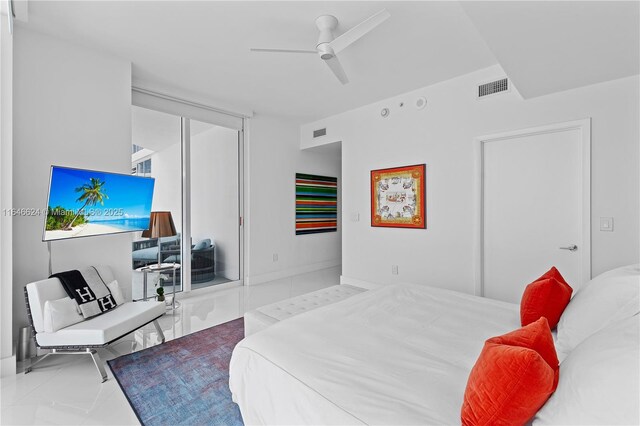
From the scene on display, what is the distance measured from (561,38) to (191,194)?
14.1 feet

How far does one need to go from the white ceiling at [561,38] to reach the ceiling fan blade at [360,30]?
72cm

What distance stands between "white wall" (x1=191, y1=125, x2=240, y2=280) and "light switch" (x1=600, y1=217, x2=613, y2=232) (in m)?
4.53

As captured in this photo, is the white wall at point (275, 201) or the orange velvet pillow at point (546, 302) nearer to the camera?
the orange velvet pillow at point (546, 302)

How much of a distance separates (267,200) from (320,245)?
1617 millimetres

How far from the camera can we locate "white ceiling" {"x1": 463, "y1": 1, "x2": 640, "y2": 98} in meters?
1.68

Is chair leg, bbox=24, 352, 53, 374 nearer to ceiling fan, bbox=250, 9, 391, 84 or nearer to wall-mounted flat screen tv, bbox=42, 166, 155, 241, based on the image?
wall-mounted flat screen tv, bbox=42, 166, 155, 241

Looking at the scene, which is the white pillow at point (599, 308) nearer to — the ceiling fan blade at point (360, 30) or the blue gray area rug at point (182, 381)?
the blue gray area rug at point (182, 381)

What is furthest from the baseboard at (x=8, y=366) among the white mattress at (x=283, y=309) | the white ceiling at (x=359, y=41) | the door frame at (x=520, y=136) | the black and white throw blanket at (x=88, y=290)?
the door frame at (x=520, y=136)

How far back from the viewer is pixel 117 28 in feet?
8.97

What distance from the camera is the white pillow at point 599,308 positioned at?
4.34ft

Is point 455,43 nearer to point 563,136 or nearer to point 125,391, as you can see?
point 563,136

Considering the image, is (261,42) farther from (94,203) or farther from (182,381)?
(182,381)

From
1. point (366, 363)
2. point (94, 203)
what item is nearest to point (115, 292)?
point (94, 203)

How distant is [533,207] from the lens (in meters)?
3.23
